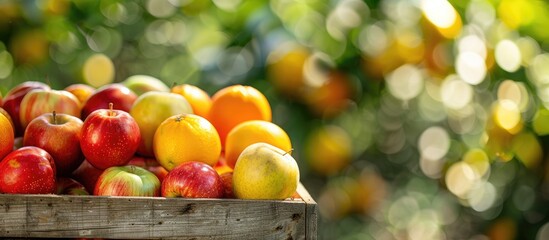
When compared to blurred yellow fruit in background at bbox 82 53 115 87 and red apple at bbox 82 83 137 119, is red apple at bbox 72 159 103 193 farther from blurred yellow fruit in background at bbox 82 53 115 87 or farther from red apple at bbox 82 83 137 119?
blurred yellow fruit in background at bbox 82 53 115 87

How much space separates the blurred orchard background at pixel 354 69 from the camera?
93.9 inches

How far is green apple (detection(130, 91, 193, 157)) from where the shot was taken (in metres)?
1.88

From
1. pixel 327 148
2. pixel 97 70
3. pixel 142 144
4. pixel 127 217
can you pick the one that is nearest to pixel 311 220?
pixel 127 217

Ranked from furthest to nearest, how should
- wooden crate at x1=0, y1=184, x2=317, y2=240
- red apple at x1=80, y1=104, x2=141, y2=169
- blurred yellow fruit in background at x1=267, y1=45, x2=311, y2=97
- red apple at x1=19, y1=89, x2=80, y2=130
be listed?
1. blurred yellow fruit in background at x1=267, y1=45, x2=311, y2=97
2. red apple at x1=19, y1=89, x2=80, y2=130
3. red apple at x1=80, y1=104, x2=141, y2=169
4. wooden crate at x1=0, y1=184, x2=317, y2=240

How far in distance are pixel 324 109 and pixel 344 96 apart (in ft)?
0.22

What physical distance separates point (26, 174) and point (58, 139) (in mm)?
157

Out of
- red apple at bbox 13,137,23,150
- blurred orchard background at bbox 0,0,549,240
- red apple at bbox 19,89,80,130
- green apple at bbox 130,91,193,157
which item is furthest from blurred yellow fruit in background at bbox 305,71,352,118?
red apple at bbox 13,137,23,150

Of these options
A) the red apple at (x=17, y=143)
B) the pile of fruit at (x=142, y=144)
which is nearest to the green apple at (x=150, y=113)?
the pile of fruit at (x=142, y=144)

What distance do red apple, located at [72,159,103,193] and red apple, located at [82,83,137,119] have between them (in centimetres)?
17

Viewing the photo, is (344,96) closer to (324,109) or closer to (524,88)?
(324,109)

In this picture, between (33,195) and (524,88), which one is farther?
(524,88)

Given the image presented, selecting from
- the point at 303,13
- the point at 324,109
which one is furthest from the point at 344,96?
the point at 303,13

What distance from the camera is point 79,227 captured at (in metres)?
1.55

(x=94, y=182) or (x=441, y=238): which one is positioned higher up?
(x=94, y=182)
